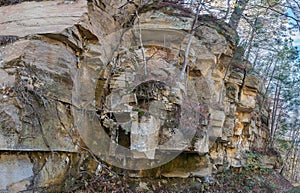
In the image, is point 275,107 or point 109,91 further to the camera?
point 275,107

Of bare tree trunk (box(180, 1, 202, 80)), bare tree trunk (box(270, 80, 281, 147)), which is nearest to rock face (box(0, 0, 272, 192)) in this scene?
bare tree trunk (box(180, 1, 202, 80))

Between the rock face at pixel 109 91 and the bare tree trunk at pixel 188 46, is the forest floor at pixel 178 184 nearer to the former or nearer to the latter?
the rock face at pixel 109 91

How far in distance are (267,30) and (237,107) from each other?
3.71 m

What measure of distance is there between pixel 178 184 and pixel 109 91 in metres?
2.65

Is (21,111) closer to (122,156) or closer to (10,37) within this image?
(10,37)

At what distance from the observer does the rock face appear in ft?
13.2

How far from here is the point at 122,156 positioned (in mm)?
5344

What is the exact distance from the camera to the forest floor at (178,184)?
4871 millimetres

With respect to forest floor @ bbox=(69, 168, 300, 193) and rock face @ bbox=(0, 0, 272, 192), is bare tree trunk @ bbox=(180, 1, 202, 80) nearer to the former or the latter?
rock face @ bbox=(0, 0, 272, 192)

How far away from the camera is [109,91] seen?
577 cm

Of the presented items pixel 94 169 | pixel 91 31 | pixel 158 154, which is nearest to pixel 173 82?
pixel 158 154

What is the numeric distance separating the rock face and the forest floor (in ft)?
0.76

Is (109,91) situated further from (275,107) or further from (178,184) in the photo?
(275,107)

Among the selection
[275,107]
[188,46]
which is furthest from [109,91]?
[275,107]
